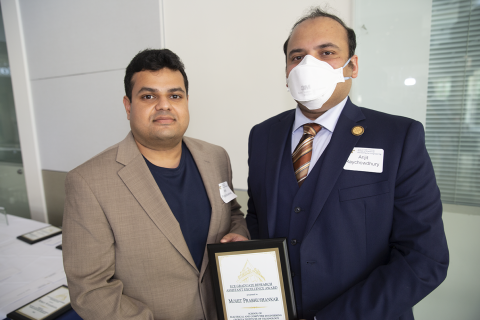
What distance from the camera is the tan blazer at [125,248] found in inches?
43.9

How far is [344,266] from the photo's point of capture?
1.10m

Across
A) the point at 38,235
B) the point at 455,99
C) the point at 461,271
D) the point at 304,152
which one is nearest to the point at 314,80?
the point at 304,152

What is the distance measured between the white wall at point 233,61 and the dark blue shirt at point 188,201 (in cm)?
118

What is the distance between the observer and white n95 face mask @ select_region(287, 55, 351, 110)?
1.15 metres

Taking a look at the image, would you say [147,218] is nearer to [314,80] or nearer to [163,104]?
[163,104]

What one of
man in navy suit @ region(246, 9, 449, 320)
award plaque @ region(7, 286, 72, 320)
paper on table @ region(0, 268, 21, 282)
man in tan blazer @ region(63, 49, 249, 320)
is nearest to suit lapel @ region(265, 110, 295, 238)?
man in navy suit @ region(246, 9, 449, 320)

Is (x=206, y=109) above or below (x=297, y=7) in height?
below

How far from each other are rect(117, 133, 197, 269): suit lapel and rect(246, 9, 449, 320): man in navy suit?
418mm

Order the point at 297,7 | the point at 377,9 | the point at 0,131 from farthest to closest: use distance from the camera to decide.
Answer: the point at 0,131, the point at 297,7, the point at 377,9

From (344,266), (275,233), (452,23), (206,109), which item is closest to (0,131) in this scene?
(206,109)

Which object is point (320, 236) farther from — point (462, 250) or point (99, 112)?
point (99, 112)

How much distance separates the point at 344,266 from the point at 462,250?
1.49 meters

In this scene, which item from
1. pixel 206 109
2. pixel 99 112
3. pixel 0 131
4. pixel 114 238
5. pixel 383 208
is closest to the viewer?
pixel 383 208

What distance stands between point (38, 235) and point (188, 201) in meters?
2.25
